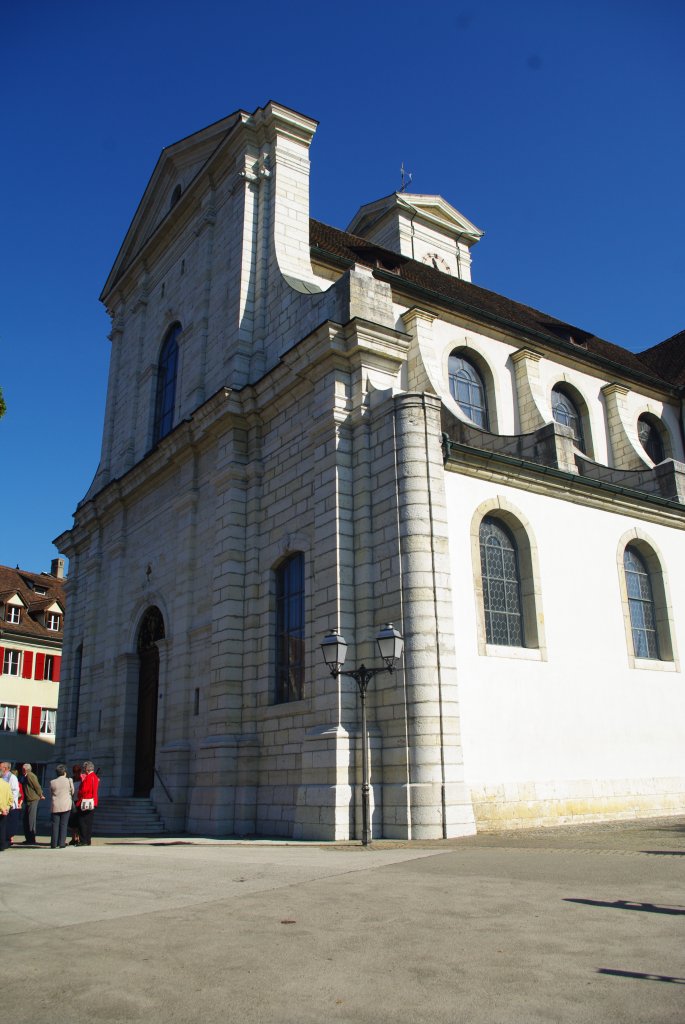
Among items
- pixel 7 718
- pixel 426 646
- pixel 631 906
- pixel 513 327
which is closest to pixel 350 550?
pixel 426 646

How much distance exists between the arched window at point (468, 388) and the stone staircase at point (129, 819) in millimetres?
12284

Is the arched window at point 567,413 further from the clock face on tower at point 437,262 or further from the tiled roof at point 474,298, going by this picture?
the clock face on tower at point 437,262

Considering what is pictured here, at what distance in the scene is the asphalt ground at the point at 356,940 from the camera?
398 centimetres

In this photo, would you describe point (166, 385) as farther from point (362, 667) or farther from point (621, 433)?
point (362, 667)

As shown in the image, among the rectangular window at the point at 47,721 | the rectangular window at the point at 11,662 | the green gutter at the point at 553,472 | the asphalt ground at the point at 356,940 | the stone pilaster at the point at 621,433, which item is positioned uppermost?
the stone pilaster at the point at 621,433

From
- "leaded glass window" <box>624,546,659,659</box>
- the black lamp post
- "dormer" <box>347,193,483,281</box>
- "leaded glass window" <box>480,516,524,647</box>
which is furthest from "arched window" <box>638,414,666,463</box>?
the black lamp post

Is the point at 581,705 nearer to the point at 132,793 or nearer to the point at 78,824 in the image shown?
the point at 78,824

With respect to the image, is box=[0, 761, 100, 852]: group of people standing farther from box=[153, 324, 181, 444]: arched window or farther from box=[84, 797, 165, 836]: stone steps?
box=[153, 324, 181, 444]: arched window

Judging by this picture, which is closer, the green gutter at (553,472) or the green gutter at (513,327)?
the green gutter at (553,472)

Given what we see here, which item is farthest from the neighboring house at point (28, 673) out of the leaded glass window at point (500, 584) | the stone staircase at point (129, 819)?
the leaded glass window at point (500, 584)

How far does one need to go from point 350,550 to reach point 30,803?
771 centimetres

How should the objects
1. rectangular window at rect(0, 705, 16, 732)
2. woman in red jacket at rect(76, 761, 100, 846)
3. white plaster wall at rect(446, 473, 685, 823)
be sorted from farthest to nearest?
rectangular window at rect(0, 705, 16, 732), white plaster wall at rect(446, 473, 685, 823), woman in red jacket at rect(76, 761, 100, 846)

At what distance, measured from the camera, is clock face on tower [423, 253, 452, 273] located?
109 ft

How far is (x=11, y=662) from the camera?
3803 centimetres
